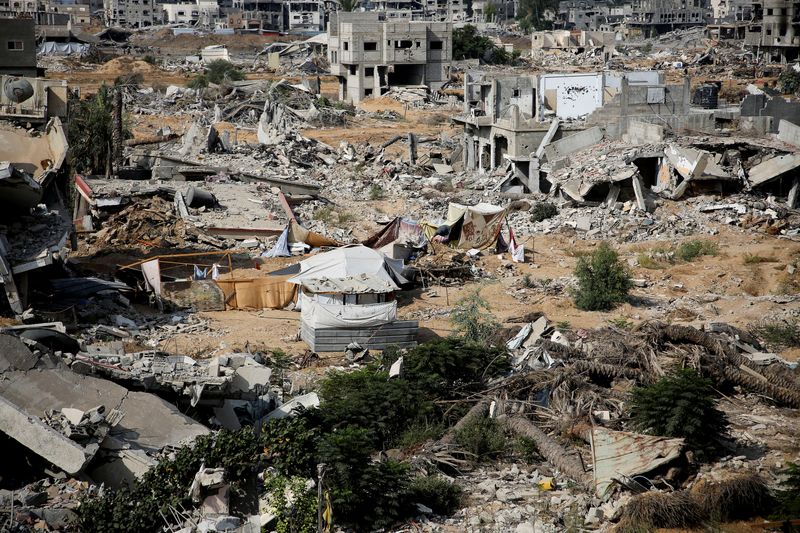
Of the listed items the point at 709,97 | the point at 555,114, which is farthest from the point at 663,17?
the point at 555,114

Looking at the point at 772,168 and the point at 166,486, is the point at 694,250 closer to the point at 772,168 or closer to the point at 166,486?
the point at 772,168

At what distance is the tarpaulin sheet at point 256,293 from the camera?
16.9m

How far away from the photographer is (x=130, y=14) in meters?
110

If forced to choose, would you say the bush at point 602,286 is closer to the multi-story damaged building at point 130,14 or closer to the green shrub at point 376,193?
the green shrub at point 376,193

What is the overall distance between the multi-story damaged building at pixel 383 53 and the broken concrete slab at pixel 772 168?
88.6ft

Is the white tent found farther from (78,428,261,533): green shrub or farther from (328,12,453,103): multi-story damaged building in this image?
(328,12,453,103): multi-story damaged building

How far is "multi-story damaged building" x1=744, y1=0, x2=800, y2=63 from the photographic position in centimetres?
5672

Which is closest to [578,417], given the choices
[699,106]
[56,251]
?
[56,251]

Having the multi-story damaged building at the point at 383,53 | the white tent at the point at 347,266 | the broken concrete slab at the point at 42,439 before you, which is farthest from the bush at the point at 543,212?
the multi-story damaged building at the point at 383,53

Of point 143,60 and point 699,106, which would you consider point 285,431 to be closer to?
point 699,106

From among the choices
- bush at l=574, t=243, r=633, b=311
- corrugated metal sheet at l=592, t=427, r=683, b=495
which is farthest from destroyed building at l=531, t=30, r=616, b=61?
corrugated metal sheet at l=592, t=427, r=683, b=495

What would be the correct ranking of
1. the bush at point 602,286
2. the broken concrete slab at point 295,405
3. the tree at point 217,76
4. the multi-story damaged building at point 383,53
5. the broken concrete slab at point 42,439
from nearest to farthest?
the broken concrete slab at point 42,439 → the broken concrete slab at point 295,405 → the bush at point 602,286 → the multi-story damaged building at point 383,53 → the tree at point 217,76

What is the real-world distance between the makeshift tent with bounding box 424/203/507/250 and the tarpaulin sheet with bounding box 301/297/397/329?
18.9 ft

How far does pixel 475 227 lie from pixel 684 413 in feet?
34.2
